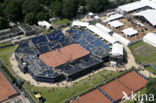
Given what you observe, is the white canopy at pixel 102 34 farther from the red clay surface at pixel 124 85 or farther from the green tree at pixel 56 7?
the green tree at pixel 56 7

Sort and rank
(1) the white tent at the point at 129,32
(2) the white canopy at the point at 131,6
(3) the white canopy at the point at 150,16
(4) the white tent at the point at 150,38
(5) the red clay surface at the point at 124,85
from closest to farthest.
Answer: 1. (5) the red clay surface at the point at 124,85
2. (4) the white tent at the point at 150,38
3. (1) the white tent at the point at 129,32
4. (3) the white canopy at the point at 150,16
5. (2) the white canopy at the point at 131,6

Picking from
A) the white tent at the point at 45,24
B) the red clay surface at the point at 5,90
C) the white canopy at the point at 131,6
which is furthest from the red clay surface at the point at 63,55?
the white canopy at the point at 131,6

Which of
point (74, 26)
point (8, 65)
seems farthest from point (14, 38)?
point (74, 26)

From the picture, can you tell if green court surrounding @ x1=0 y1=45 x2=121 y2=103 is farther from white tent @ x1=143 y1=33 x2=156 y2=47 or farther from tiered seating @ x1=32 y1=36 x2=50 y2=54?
white tent @ x1=143 y1=33 x2=156 y2=47

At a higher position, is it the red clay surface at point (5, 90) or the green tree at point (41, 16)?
the green tree at point (41, 16)

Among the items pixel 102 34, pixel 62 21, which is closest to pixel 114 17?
pixel 102 34

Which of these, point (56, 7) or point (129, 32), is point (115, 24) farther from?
point (56, 7)
